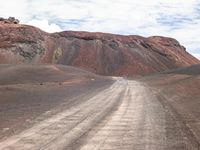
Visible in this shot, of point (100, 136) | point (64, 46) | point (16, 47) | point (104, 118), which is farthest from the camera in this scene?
point (64, 46)

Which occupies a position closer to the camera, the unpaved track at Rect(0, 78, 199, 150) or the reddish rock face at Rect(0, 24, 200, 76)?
the unpaved track at Rect(0, 78, 199, 150)

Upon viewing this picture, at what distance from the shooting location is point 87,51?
5034 inches

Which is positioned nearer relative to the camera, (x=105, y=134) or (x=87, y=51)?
(x=105, y=134)

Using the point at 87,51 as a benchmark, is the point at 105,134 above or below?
below

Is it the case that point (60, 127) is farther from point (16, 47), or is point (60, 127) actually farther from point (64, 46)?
point (64, 46)

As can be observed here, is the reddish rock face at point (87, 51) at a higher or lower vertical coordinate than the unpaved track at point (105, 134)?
higher

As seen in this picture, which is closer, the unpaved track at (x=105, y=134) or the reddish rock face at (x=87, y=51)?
the unpaved track at (x=105, y=134)

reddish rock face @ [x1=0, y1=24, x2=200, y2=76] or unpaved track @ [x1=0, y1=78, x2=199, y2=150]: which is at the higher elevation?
reddish rock face @ [x1=0, y1=24, x2=200, y2=76]

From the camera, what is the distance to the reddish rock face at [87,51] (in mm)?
112500

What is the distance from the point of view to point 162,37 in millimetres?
A: 174625

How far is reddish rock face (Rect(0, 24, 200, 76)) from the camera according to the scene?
11250cm

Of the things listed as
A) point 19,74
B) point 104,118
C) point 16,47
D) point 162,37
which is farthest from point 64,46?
point 104,118

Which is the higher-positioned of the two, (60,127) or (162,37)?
(162,37)

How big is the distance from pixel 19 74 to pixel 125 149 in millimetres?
48263
